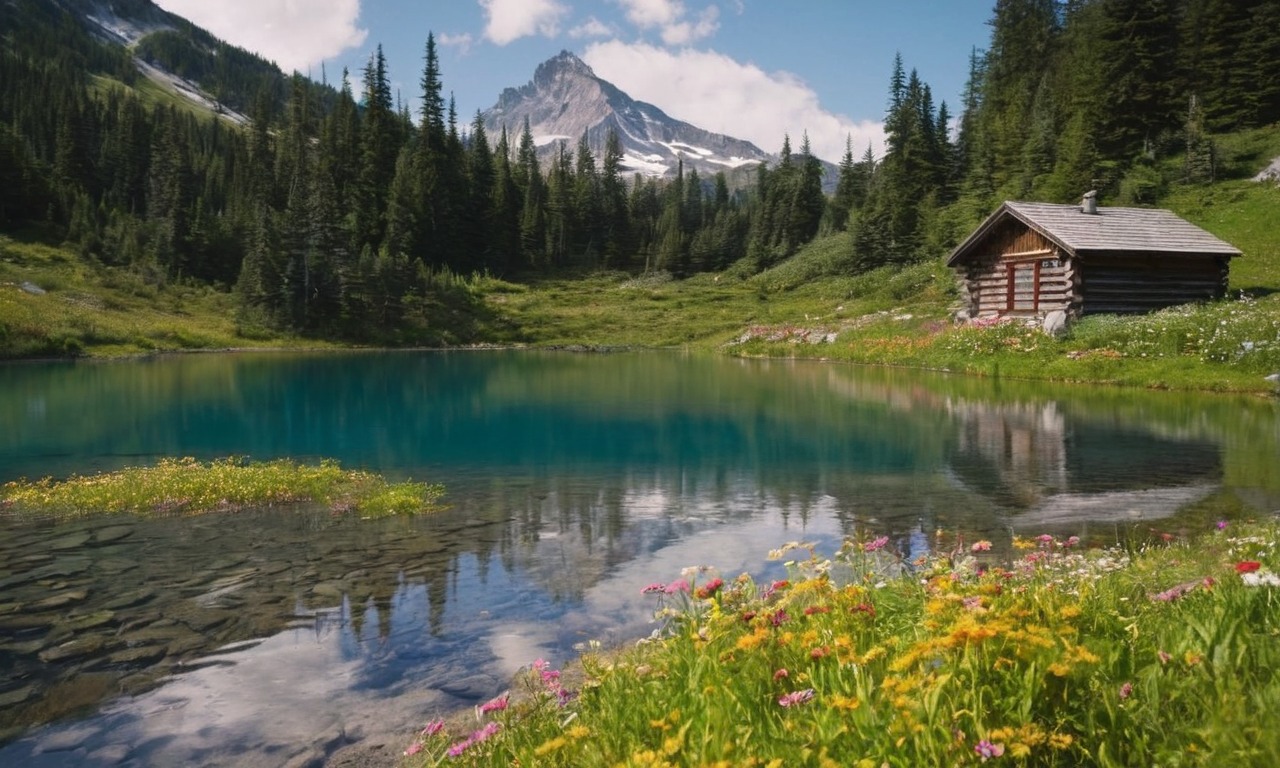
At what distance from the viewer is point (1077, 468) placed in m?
16.7

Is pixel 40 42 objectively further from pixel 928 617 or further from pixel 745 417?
pixel 928 617


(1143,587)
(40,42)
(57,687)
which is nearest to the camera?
(1143,587)

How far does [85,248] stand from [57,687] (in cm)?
9750

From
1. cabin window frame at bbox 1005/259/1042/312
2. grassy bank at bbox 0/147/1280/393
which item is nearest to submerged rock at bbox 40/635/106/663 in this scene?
grassy bank at bbox 0/147/1280/393

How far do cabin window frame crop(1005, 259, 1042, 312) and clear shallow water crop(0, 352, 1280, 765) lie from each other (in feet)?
39.3

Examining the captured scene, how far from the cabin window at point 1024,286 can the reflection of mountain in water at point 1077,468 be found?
1878cm

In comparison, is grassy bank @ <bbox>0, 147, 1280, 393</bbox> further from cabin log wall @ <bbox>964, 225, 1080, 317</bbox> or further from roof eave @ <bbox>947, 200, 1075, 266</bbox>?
roof eave @ <bbox>947, 200, 1075, 266</bbox>

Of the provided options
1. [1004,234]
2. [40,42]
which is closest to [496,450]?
[1004,234]

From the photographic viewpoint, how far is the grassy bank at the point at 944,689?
341 centimetres

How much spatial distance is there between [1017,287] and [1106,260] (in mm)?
4541

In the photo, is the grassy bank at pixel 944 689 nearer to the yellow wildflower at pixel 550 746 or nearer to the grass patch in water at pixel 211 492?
the yellow wildflower at pixel 550 746

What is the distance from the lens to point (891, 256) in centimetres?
8025

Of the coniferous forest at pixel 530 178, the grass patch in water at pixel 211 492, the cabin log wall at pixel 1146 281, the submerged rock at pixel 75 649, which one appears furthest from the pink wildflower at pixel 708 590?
the coniferous forest at pixel 530 178

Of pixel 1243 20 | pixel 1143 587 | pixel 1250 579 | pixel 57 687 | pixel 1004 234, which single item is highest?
pixel 1243 20
